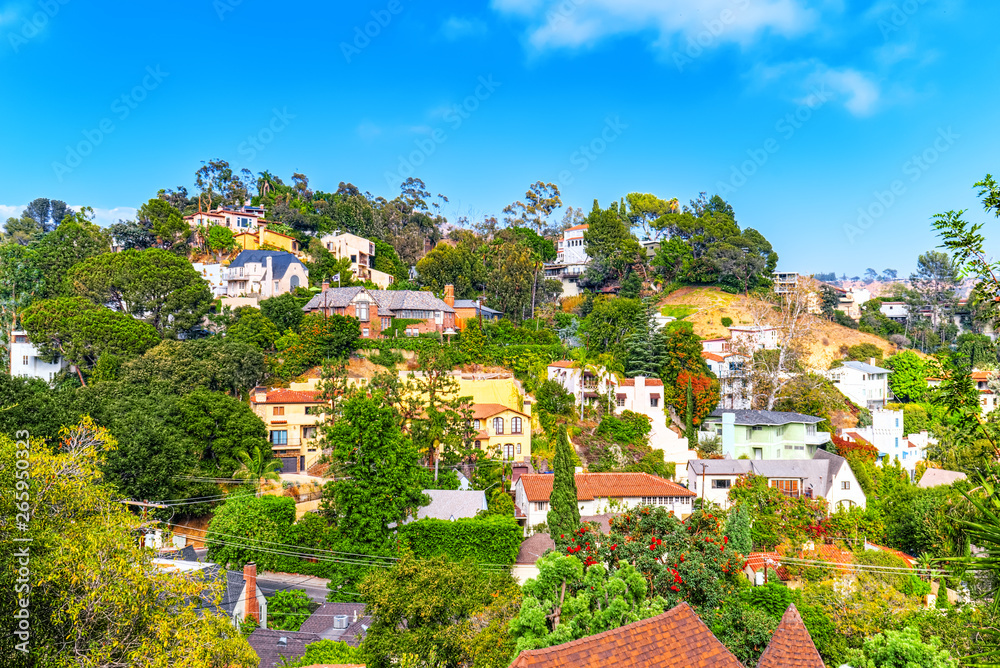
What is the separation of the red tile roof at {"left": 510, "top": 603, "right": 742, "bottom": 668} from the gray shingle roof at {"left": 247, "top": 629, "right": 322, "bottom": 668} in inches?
468

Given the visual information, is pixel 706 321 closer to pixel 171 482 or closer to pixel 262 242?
pixel 262 242

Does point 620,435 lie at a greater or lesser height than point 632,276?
lesser

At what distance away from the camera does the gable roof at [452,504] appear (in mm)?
29500

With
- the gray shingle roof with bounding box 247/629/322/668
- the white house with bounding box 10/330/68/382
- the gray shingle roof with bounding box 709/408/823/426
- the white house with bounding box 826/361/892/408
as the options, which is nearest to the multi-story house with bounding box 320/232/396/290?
the white house with bounding box 10/330/68/382

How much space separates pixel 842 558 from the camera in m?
26.9

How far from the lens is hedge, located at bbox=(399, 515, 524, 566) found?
27391mm

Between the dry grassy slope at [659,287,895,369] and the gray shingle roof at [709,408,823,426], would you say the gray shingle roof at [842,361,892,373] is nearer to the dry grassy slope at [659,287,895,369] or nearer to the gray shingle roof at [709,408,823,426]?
the dry grassy slope at [659,287,895,369]

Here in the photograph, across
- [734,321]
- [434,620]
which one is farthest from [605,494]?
[734,321]

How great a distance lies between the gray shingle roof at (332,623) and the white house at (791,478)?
18.7 m

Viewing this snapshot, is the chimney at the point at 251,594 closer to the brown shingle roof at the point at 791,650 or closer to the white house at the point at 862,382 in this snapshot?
the brown shingle roof at the point at 791,650

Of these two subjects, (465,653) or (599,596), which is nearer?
(599,596)

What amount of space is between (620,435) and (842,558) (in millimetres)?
14313

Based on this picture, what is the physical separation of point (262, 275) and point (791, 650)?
52178 millimetres

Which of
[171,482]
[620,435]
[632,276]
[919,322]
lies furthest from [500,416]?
[919,322]
